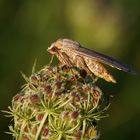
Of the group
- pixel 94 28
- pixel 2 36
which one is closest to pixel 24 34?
pixel 2 36

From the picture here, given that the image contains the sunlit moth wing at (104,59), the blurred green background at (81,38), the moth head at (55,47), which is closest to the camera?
the sunlit moth wing at (104,59)

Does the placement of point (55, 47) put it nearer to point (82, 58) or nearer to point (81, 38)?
point (82, 58)

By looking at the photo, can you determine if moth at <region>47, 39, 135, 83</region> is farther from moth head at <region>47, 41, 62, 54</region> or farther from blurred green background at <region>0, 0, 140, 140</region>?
blurred green background at <region>0, 0, 140, 140</region>

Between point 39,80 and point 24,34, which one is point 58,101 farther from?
point 24,34

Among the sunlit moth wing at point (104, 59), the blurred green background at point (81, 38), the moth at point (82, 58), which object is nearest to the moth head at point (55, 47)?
the moth at point (82, 58)

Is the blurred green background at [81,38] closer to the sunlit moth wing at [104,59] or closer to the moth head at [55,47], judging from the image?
the moth head at [55,47]

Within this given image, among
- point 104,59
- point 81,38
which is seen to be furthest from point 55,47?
point 81,38
